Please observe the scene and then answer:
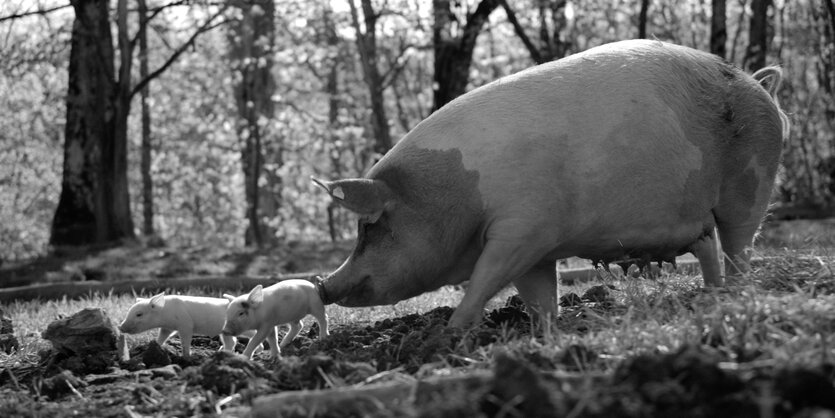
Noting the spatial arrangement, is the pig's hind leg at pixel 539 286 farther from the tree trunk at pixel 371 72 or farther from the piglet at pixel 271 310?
the tree trunk at pixel 371 72

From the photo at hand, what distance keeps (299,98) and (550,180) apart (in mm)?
28149

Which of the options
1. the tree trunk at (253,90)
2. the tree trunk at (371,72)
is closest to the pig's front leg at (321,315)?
the tree trunk at (371,72)

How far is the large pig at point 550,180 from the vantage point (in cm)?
503

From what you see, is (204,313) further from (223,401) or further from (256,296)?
(223,401)

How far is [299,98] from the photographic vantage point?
1286 inches

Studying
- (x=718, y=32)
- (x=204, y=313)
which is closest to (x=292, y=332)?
(x=204, y=313)

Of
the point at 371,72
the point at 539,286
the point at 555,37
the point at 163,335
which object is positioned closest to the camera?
the point at 539,286

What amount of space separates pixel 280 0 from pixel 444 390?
20433 millimetres

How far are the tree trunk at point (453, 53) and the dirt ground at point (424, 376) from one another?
10.1 meters

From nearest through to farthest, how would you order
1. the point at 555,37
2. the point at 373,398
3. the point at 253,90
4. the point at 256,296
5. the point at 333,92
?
the point at 373,398 → the point at 256,296 → the point at 555,37 → the point at 253,90 → the point at 333,92

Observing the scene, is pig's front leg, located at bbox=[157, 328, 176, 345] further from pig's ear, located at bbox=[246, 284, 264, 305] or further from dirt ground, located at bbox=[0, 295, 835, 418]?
pig's ear, located at bbox=[246, 284, 264, 305]

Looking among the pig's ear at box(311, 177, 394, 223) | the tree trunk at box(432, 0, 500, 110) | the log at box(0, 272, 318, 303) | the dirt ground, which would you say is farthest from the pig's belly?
the tree trunk at box(432, 0, 500, 110)

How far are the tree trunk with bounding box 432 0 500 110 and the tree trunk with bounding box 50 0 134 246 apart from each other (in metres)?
4.98


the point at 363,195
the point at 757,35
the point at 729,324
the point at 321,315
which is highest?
the point at 757,35
